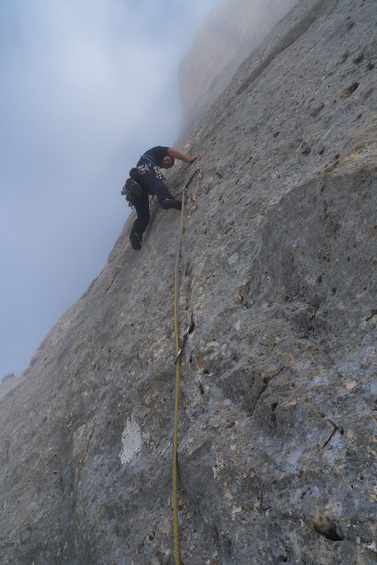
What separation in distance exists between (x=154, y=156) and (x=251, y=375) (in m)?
5.75

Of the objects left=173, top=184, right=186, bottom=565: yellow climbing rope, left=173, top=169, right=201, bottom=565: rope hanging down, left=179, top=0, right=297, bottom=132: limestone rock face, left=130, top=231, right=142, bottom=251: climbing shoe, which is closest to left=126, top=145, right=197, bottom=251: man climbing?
left=130, top=231, right=142, bottom=251: climbing shoe

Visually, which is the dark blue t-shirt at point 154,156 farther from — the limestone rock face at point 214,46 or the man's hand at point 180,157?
the limestone rock face at point 214,46

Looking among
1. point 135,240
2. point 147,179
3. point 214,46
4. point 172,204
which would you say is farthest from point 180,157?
point 214,46

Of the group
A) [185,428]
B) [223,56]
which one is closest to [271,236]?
[185,428]

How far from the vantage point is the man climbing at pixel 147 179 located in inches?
284

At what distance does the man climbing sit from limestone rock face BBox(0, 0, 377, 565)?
0.92 metres

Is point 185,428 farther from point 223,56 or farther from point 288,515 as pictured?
point 223,56

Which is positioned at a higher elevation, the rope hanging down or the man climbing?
the man climbing

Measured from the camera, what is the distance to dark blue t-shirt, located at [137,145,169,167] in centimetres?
752

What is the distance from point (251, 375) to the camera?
319 centimetres

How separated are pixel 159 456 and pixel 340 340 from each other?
2047 millimetres

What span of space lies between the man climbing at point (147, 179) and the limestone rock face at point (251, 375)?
0.92 metres

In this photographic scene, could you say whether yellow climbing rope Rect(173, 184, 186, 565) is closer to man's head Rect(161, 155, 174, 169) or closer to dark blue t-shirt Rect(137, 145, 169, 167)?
dark blue t-shirt Rect(137, 145, 169, 167)

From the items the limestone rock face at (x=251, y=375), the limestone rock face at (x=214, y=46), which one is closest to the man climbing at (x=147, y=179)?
the limestone rock face at (x=251, y=375)
